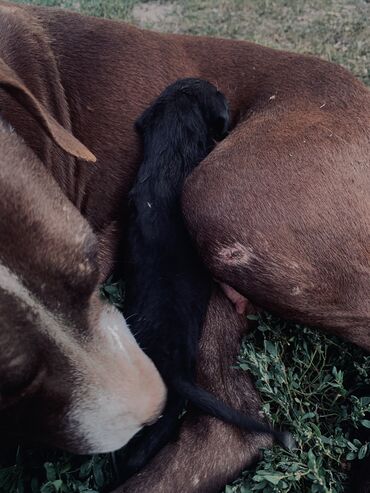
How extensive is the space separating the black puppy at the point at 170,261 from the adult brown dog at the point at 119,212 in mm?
111

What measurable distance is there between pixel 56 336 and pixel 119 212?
123 centimetres

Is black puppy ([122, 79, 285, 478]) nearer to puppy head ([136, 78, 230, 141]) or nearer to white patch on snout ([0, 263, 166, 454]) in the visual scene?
puppy head ([136, 78, 230, 141])

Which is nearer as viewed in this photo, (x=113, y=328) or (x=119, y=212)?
(x=113, y=328)

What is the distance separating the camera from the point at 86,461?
264 centimetres

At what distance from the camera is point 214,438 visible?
2.76m

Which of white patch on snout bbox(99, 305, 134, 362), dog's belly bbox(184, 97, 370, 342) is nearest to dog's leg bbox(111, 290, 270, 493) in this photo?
dog's belly bbox(184, 97, 370, 342)

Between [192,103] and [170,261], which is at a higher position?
[192,103]

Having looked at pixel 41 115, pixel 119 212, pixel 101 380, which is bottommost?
pixel 119 212

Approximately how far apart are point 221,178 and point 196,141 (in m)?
0.55

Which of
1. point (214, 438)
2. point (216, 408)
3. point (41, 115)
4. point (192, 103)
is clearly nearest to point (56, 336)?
point (41, 115)

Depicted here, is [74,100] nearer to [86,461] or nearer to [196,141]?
[196,141]

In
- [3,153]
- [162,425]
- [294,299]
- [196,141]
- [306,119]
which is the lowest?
[162,425]

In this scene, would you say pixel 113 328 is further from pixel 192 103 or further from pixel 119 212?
pixel 192 103

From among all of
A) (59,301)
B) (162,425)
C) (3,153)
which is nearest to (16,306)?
(59,301)
